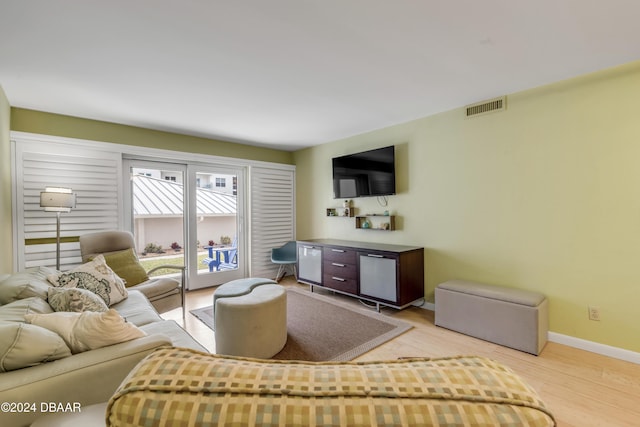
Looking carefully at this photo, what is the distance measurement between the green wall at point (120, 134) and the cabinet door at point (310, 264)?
1884 millimetres

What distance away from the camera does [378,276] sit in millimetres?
3455

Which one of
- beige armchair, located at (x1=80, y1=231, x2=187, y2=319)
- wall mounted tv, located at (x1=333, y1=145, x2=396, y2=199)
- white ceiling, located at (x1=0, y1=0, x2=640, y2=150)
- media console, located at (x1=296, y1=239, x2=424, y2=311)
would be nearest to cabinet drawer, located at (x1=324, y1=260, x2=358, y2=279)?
media console, located at (x1=296, y1=239, x2=424, y2=311)

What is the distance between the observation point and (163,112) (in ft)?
10.9

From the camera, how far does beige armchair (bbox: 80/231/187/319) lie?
114 inches

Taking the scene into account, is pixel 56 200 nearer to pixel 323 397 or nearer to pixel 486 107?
pixel 323 397

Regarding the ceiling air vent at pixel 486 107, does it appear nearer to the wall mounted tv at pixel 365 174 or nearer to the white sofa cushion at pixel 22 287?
the wall mounted tv at pixel 365 174

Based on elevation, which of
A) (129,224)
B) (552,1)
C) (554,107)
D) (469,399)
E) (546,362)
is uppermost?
(552,1)

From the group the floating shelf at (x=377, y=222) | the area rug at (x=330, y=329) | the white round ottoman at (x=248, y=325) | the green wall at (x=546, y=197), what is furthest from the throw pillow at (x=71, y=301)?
the green wall at (x=546, y=197)

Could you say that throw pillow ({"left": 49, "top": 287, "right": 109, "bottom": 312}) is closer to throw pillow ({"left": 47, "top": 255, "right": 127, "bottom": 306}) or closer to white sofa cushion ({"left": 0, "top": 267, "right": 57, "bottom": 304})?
white sofa cushion ({"left": 0, "top": 267, "right": 57, "bottom": 304})

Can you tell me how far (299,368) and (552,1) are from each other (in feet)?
7.42

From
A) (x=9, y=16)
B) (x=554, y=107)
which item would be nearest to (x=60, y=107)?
(x=9, y=16)

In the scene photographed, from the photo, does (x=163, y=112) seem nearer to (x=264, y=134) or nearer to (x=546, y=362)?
(x=264, y=134)

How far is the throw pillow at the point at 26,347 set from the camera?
3.36ft

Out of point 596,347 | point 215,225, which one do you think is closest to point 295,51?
point 215,225
